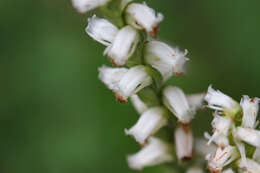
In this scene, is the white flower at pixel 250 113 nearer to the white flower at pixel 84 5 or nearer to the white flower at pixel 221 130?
the white flower at pixel 221 130

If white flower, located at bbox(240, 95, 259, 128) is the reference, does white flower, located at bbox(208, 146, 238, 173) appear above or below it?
below

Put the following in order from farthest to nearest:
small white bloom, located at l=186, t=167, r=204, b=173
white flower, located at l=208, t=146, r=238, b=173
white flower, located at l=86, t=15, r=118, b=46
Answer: small white bloom, located at l=186, t=167, r=204, b=173 → white flower, located at l=86, t=15, r=118, b=46 → white flower, located at l=208, t=146, r=238, b=173

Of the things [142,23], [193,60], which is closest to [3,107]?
[193,60]

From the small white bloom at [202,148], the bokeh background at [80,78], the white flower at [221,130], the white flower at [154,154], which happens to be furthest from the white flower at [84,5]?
the bokeh background at [80,78]

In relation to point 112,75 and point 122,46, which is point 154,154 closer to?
Answer: point 112,75

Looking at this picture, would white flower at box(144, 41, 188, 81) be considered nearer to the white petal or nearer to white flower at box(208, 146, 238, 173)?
the white petal

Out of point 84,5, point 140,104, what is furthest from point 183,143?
point 84,5

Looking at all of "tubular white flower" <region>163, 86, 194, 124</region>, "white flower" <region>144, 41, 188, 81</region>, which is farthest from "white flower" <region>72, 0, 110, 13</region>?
"tubular white flower" <region>163, 86, 194, 124</region>
